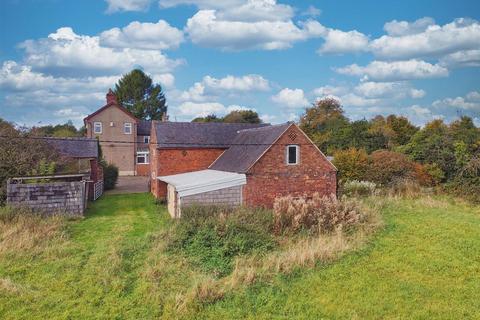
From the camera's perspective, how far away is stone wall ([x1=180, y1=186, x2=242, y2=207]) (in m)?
18.5

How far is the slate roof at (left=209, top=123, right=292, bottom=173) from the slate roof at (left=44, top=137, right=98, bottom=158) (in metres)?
8.52

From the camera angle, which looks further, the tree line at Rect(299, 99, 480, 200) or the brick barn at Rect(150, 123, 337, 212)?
the tree line at Rect(299, 99, 480, 200)

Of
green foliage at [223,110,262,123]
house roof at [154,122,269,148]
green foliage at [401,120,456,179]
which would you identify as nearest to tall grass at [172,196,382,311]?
house roof at [154,122,269,148]

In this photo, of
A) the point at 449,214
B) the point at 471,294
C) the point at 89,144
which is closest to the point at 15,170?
the point at 89,144

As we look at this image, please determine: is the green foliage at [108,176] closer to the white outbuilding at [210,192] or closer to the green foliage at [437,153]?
the white outbuilding at [210,192]

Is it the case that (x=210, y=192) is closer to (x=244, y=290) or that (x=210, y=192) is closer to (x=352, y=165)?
(x=244, y=290)

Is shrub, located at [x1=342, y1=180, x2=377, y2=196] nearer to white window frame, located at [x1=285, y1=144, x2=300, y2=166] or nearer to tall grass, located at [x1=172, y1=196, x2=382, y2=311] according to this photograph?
white window frame, located at [x1=285, y1=144, x2=300, y2=166]

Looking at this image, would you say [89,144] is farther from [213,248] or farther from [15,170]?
[213,248]

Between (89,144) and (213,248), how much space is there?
18.3m

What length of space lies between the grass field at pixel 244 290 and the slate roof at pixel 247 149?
7637mm

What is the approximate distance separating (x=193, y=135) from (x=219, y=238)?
14797 mm

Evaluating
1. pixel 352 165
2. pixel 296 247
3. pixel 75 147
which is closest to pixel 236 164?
pixel 296 247

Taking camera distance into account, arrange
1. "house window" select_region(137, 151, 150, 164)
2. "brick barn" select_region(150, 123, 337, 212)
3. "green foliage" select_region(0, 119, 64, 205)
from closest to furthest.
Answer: "brick barn" select_region(150, 123, 337, 212), "green foliage" select_region(0, 119, 64, 205), "house window" select_region(137, 151, 150, 164)

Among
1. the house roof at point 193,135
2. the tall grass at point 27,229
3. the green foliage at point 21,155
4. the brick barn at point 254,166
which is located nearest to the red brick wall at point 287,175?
the brick barn at point 254,166
